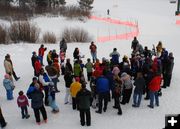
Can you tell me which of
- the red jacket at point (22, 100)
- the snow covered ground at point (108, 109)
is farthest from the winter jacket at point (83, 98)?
the red jacket at point (22, 100)

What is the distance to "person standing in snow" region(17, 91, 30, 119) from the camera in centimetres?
1106

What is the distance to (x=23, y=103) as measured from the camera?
1114cm

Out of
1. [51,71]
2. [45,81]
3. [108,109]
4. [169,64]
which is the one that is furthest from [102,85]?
[169,64]

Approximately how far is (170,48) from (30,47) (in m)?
10.7

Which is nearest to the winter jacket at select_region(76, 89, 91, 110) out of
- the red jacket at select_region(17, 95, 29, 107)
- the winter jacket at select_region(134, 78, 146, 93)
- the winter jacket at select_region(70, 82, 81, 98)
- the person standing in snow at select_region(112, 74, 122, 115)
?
the winter jacket at select_region(70, 82, 81, 98)

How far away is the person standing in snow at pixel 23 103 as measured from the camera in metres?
11.1

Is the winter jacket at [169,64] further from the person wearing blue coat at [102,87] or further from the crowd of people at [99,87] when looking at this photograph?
the person wearing blue coat at [102,87]

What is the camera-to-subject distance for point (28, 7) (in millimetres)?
42156

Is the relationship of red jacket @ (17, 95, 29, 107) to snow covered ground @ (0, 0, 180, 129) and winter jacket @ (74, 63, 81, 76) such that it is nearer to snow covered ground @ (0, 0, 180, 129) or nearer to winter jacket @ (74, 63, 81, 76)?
snow covered ground @ (0, 0, 180, 129)

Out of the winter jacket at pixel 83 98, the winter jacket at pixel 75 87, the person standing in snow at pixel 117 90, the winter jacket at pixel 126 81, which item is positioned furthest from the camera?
the winter jacket at pixel 126 81

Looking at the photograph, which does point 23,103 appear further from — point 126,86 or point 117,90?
point 126,86

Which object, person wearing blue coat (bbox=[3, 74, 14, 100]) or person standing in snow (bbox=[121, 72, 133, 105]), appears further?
person wearing blue coat (bbox=[3, 74, 14, 100])

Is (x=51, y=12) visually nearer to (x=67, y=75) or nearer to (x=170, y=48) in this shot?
(x=170, y=48)

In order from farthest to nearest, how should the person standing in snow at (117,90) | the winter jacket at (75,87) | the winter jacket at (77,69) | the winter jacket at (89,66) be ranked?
the winter jacket at (89,66) → the winter jacket at (77,69) → the person standing in snow at (117,90) → the winter jacket at (75,87)
